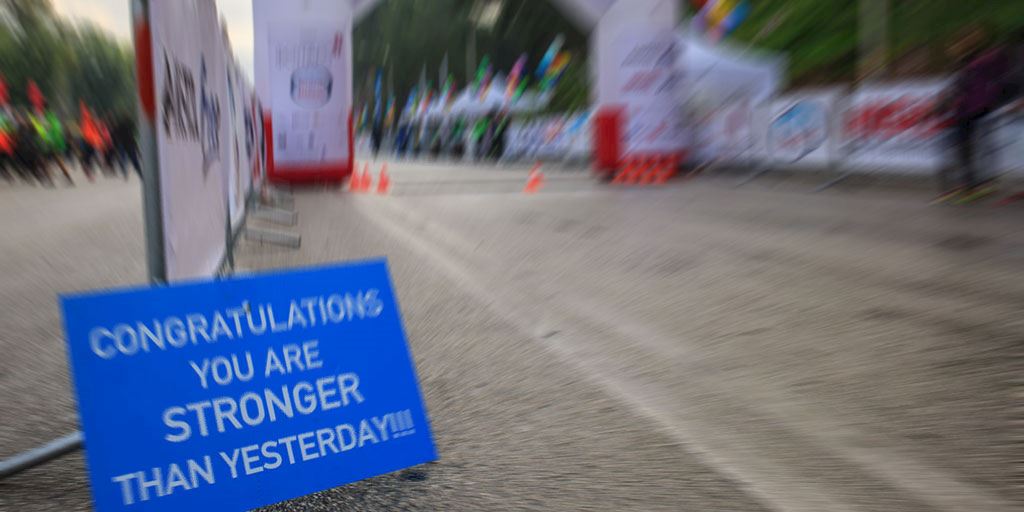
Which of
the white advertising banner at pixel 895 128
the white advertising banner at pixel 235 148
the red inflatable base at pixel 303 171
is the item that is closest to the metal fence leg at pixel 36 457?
the white advertising banner at pixel 235 148

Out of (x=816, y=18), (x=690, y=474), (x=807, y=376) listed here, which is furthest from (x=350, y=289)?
(x=816, y=18)

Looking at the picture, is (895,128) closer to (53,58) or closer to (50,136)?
(50,136)

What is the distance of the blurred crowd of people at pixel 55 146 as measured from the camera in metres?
22.5

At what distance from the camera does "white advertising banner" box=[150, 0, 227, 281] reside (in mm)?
2879

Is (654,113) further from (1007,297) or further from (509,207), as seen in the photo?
(1007,297)

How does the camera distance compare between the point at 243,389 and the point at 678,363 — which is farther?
the point at 678,363

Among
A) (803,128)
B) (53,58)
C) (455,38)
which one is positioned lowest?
(803,128)

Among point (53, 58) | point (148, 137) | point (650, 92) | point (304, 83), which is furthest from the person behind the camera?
point (53, 58)

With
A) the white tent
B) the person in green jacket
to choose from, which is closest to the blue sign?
the white tent

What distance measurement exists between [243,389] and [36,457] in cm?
87

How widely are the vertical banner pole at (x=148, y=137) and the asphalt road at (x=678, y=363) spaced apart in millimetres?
765

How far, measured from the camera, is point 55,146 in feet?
82.3

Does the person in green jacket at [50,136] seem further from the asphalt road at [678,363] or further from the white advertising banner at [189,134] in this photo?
the white advertising banner at [189,134]

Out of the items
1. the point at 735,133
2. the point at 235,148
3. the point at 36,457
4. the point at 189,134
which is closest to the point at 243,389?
the point at 36,457
